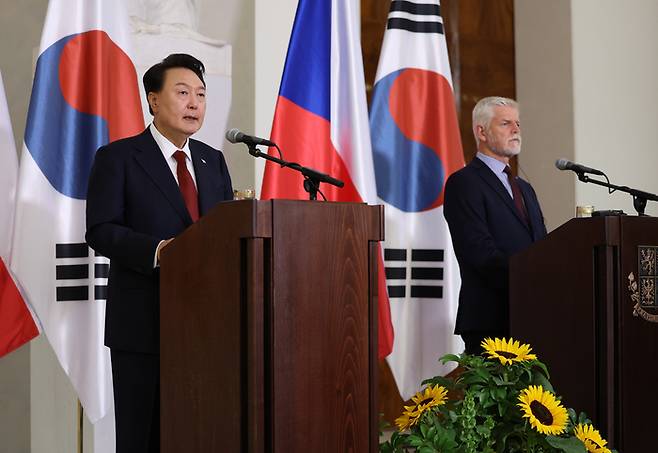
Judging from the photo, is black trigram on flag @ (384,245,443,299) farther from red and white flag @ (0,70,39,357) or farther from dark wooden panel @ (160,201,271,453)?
dark wooden panel @ (160,201,271,453)

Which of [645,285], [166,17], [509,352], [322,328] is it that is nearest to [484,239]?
[645,285]

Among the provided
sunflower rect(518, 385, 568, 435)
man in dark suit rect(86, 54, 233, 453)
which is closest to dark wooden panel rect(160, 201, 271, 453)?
man in dark suit rect(86, 54, 233, 453)

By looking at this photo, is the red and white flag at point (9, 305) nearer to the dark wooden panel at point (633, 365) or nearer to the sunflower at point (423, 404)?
the sunflower at point (423, 404)

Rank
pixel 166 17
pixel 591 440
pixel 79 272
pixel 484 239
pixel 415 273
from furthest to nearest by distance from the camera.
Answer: pixel 166 17 → pixel 415 273 → pixel 79 272 → pixel 484 239 → pixel 591 440

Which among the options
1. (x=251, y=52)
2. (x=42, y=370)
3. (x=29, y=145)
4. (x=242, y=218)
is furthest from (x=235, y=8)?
(x=242, y=218)

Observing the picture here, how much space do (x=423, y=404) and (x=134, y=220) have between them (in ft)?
3.22

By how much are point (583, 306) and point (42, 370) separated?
8.28 ft

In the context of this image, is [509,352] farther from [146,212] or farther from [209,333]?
[146,212]

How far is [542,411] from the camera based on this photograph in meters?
2.47

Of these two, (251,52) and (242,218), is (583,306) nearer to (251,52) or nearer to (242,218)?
(242,218)

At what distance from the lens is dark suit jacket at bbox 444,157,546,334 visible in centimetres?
368

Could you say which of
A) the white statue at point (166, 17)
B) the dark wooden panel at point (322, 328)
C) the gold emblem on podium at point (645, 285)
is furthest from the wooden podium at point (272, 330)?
the white statue at point (166, 17)

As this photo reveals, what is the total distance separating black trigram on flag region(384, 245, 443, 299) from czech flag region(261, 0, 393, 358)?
201 millimetres

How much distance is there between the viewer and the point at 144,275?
2.77m
